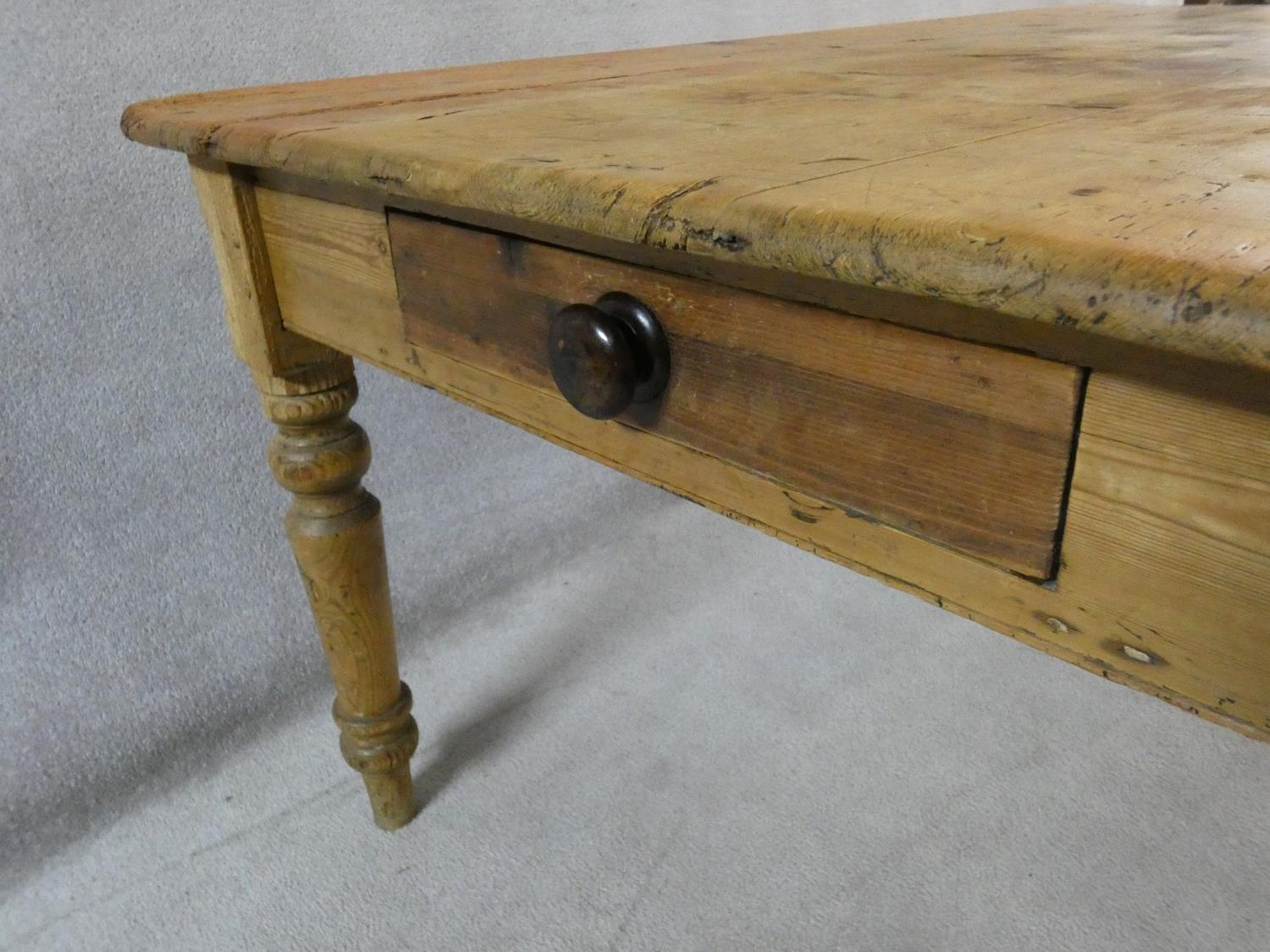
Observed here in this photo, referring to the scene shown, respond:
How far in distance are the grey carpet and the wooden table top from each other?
223 mm

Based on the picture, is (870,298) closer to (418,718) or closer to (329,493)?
(329,493)

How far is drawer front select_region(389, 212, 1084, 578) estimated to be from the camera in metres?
0.38

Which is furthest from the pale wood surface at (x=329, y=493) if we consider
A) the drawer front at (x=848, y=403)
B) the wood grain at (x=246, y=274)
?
the drawer front at (x=848, y=403)

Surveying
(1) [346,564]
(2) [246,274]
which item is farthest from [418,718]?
(2) [246,274]

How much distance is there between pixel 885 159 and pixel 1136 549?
18 cm

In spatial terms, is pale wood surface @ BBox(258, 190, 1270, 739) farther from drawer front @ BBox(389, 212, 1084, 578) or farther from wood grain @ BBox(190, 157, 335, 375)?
wood grain @ BBox(190, 157, 335, 375)

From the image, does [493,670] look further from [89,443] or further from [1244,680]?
[1244,680]

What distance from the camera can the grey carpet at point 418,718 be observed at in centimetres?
89

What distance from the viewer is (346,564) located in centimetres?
A: 85

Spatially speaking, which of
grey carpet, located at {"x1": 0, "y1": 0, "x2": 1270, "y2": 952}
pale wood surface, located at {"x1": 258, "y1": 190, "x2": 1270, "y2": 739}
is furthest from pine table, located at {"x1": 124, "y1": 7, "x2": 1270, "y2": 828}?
grey carpet, located at {"x1": 0, "y1": 0, "x2": 1270, "y2": 952}

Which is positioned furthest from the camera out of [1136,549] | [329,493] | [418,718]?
[418,718]

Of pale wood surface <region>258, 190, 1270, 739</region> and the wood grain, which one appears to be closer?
pale wood surface <region>258, 190, 1270, 739</region>

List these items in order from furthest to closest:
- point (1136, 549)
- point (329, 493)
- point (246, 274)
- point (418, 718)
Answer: point (418, 718) < point (329, 493) < point (246, 274) < point (1136, 549)

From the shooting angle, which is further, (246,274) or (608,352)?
(246,274)
